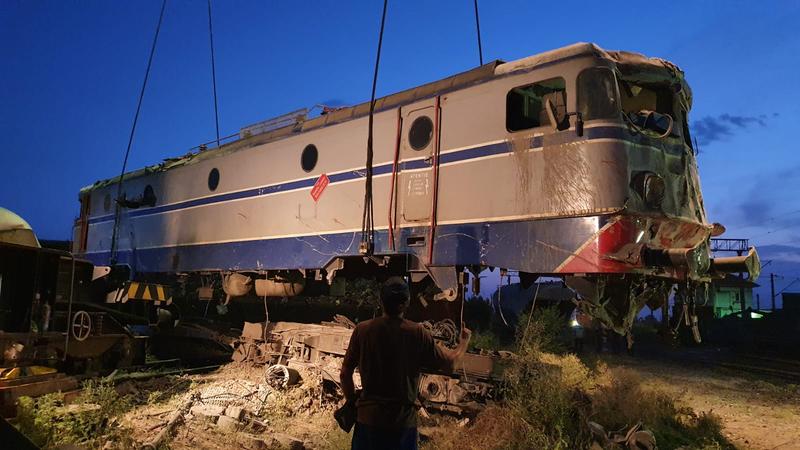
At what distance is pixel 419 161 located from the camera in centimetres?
709

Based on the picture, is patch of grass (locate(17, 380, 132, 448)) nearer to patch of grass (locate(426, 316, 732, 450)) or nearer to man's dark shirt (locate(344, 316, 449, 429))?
patch of grass (locate(426, 316, 732, 450))

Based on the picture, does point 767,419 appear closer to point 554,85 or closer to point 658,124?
point 658,124

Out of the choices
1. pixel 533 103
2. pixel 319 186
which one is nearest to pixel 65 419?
pixel 319 186

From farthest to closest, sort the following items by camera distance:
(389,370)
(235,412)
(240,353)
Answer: (240,353)
(235,412)
(389,370)

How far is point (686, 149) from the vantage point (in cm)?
660

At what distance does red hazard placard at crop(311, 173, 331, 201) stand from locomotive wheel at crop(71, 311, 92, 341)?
3601mm

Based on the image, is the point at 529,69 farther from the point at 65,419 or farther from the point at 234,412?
the point at 65,419

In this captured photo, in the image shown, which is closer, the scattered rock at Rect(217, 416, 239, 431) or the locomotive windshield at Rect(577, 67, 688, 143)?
the locomotive windshield at Rect(577, 67, 688, 143)

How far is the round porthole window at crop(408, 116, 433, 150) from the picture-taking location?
23.2ft

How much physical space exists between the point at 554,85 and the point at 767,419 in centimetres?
581

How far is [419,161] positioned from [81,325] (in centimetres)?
→ 514

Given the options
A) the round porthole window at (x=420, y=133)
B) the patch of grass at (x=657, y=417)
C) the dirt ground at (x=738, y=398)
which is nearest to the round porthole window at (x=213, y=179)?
the round porthole window at (x=420, y=133)

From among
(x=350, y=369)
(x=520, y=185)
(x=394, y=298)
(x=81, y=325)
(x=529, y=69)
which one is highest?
(x=529, y=69)

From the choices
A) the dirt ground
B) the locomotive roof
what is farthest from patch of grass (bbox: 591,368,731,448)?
the locomotive roof
